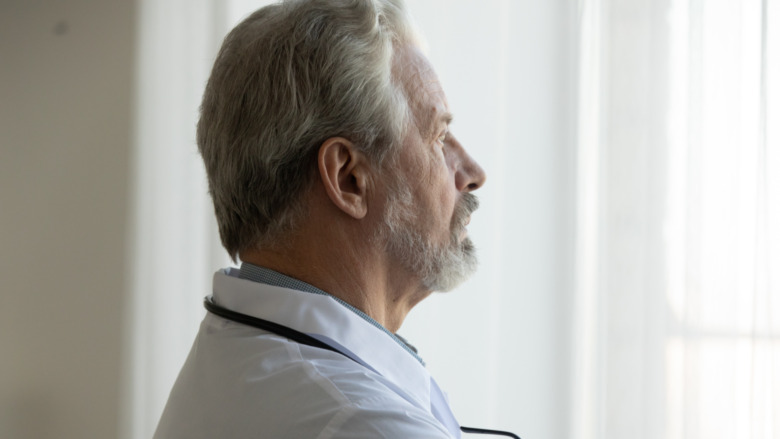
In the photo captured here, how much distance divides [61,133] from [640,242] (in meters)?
2.15

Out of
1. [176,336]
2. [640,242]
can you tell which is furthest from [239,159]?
[176,336]

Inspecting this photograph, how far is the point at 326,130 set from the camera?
41.3 inches

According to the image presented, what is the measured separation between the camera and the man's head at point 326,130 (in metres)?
1.04

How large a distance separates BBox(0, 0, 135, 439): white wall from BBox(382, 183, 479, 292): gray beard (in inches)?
77.6

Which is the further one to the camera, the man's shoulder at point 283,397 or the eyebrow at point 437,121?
the eyebrow at point 437,121

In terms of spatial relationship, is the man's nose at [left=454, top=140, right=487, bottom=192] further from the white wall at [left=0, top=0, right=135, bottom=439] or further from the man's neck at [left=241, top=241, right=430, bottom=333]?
the white wall at [left=0, top=0, right=135, bottom=439]

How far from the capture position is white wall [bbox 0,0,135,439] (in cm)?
282

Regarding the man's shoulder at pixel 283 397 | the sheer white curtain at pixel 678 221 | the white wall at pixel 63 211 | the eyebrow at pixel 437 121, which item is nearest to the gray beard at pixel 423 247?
the eyebrow at pixel 437 121

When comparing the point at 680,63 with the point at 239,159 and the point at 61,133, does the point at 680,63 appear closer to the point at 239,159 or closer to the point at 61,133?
the point at 239,159

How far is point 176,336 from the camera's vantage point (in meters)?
2.74

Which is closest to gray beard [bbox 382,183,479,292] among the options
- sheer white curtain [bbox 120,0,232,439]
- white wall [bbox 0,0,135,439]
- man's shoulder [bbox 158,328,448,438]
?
man's shoulder [bbox 158,328,448,438]

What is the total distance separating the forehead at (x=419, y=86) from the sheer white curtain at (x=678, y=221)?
1.17 metres

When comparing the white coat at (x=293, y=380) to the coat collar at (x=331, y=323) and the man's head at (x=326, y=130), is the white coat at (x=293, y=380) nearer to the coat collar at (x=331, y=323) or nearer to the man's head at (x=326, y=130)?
the coat collar at (x=331, y=323)

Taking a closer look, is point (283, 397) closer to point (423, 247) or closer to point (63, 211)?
point (423, 247)
